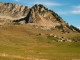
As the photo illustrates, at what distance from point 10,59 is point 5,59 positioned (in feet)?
3.64

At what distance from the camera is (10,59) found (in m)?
41.6

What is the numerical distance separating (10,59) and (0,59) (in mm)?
2148

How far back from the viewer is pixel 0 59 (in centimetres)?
4022

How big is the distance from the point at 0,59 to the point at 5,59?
104 cm

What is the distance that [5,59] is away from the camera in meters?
40.8
